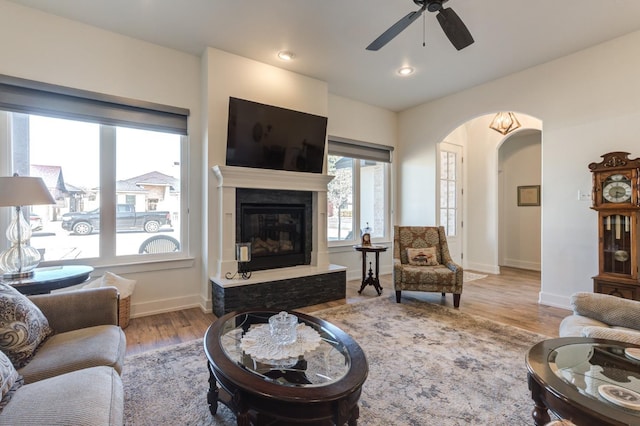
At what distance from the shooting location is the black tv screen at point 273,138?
134 inches

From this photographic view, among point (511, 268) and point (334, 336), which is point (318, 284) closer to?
point (334, 336)

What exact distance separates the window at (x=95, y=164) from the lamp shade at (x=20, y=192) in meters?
0.74

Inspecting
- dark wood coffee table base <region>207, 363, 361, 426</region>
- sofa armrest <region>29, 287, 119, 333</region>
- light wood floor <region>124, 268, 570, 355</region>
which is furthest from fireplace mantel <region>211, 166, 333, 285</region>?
dark wood coffee table base <region>207, 363, 361, 426</region>

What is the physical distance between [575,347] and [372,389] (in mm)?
1134

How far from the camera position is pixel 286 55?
3.53 meters

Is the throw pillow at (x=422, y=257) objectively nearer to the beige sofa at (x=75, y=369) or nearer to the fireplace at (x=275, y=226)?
the fireplace at (x=275, y=226)

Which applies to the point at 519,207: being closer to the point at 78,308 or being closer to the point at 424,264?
the point at 424,264

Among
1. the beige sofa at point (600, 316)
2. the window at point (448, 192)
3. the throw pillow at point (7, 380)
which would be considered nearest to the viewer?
the throw pillow at point (7, 380)

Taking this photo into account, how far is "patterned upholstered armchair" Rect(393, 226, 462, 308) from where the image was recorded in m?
3.53

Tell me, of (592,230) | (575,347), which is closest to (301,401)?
(575,347)

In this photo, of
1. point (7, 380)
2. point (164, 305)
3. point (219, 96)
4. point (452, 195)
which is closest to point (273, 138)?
point (219, 96)

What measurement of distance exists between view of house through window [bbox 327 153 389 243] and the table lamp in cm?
336

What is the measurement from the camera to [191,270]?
3.59m

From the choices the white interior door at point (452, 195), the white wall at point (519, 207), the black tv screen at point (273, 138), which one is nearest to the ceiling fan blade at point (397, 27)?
the black tv screen at point (273, 138)
